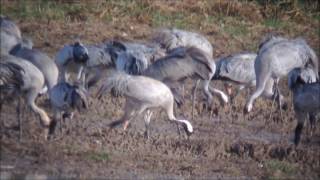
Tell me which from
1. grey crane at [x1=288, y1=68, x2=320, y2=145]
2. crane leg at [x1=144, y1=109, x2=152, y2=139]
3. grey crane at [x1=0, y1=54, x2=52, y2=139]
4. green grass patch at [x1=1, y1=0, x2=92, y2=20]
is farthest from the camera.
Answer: green grass patch at [x1=1, y1=0, x2=92, y2=20]

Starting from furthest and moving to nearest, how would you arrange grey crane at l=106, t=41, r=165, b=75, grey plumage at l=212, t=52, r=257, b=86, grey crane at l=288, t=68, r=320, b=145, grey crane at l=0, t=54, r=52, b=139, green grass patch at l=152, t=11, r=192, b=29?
green grass patch at l=152, t=11, r=192, b=29 < grey plumage at l=212, t=52, r=257, b=86 < grey crane at l=106, t=41, r=165, b=75 < grey crane at l=288, t=68, r=320, b=145 < grey crane at l=0, t=54, r=52, b=139

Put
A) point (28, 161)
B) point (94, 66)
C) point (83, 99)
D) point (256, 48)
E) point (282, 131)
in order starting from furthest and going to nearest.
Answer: point (256, 48), point (94, 66), point (282, 131), point (83, 99), point (28, 161)

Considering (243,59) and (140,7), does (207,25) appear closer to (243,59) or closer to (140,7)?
(140,7)

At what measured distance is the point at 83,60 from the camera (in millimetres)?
14086

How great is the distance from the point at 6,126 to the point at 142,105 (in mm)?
1509

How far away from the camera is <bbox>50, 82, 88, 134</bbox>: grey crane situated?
11.9 m

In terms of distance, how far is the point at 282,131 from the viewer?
13.6 metres

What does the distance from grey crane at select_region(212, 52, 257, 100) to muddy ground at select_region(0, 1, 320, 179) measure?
49cm

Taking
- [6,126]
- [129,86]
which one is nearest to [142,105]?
[129,86]

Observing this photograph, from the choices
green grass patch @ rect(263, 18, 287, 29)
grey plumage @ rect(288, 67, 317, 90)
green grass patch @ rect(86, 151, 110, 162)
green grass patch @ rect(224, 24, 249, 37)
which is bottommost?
green grass patch @ rect(86, 151, 110, 162)

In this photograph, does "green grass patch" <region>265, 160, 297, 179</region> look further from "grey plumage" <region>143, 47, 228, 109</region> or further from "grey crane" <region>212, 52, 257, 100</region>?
"grey crane" <region>212, 52, 257, 100</region>

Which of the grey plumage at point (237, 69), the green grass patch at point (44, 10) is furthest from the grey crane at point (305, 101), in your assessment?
the green grass patch at point (44, 10)

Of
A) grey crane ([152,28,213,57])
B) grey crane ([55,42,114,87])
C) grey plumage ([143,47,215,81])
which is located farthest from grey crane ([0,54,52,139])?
grey crane ([152,28,213,57])

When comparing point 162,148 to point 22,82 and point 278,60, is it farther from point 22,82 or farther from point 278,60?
point 278,60
